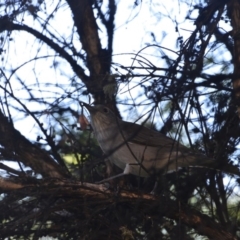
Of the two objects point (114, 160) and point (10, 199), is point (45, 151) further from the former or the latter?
point (10, 199)

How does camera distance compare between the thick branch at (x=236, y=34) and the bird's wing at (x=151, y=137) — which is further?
the bird's wing at (x=151, y=137)

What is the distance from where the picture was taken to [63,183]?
15.9ft

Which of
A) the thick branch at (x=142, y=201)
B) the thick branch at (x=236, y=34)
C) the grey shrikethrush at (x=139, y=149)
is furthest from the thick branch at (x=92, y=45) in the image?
the thick branch at (x=236, y=34)

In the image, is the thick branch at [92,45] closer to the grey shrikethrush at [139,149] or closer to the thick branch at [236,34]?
the grey shrikethrush at [139,149]

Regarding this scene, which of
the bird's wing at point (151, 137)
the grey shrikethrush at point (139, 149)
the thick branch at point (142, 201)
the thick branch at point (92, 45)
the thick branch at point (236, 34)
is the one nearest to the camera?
the thick branch at point (236, 34)

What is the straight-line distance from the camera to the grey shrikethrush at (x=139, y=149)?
16.2 feet

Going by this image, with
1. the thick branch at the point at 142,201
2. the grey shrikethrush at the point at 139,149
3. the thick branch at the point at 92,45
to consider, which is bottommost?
the thick branch at the point at 142,201

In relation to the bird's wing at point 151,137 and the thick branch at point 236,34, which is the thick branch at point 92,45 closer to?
the bird's wing at point 151,137

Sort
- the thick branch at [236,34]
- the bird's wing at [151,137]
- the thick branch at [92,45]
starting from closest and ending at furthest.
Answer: the thick branch at [236,34], the bird's wing at [151,137], the thick branch at [92,45]

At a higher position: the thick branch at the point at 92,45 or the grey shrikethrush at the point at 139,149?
the thick branch at the point at 92,45

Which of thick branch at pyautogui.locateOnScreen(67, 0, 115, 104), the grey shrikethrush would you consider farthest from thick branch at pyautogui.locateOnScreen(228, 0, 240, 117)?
thick branch at pyautogui.locateOnScreen(67, 0, 115, 104)

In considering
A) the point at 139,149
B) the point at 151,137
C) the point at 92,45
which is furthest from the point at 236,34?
the point at 92,45

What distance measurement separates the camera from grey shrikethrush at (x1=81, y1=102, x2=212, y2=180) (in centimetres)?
493

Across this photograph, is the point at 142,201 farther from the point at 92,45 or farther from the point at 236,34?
the point at 92,45
